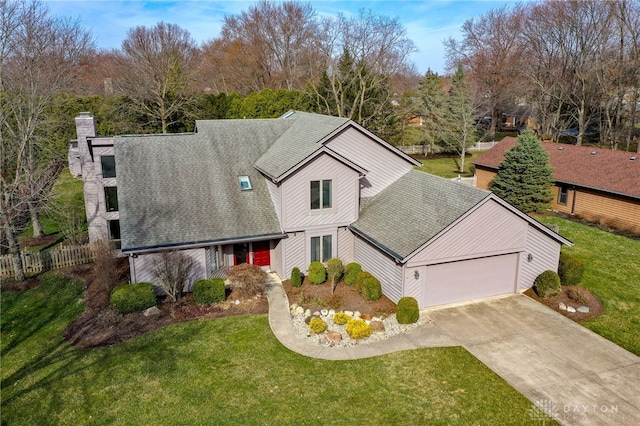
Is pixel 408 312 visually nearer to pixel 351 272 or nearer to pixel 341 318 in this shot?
pixel 341 318

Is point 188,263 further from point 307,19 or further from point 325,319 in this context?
point 307,19

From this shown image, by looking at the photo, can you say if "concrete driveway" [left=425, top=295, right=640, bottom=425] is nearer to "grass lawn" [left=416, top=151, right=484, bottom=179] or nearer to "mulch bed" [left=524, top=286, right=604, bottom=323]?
"mulch bed" [left=524, top=286, right=604, bottom=323]

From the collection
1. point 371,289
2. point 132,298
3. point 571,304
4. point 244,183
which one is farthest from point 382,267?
point 132,298

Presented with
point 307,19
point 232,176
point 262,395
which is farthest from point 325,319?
point 307,19

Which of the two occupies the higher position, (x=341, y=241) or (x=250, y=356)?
(x=341, y=241)

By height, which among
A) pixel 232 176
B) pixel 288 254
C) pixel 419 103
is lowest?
pixel 288 254

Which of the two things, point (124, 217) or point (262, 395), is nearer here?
point (262, 395)

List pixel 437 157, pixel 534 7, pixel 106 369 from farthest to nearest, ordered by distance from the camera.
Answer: pixel 534 7 < pixel 437 157 < pixel 106 369
